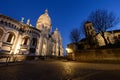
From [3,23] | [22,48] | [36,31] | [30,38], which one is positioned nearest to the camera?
[3,23]

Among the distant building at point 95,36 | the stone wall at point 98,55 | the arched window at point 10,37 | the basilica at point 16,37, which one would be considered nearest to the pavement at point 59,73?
the stone wall at point 98,55

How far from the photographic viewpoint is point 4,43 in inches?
896

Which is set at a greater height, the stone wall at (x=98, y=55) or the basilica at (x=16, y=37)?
the basilica at (x=16, y=37)

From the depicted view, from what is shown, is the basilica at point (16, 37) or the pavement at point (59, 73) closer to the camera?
→ the pavement at point (59, 73)

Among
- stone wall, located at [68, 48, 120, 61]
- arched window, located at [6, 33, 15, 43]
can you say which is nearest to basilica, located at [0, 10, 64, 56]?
arched window, located at [6, 33, 15, 43]

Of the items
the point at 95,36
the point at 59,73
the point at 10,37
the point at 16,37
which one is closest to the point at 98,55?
the point at 59,73

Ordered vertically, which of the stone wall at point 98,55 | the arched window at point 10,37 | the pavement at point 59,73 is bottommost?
the pavement at point 59,73

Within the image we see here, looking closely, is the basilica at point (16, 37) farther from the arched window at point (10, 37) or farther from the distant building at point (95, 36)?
the distant building at point (95, 36)

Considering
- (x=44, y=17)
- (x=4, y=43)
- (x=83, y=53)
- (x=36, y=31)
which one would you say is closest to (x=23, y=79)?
(x=83, y=53)

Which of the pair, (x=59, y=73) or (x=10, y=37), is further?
(x=10, y=37)

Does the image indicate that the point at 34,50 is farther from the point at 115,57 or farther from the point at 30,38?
the point at 115,57

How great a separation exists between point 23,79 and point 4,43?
24.8 m

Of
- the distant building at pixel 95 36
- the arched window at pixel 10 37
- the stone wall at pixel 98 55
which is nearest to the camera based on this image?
the stone wall at pixel 98 55

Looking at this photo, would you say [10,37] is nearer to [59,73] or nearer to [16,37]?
[16,37]
